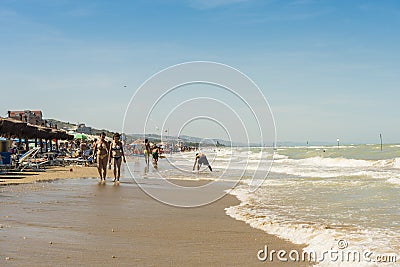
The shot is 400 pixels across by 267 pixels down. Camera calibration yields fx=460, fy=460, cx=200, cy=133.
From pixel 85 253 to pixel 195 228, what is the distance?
236cm

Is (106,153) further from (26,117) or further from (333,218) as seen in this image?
(26,117)

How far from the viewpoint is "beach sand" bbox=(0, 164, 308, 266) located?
527cm

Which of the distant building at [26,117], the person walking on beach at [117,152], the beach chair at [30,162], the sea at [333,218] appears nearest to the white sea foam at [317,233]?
the sea at [333,218]

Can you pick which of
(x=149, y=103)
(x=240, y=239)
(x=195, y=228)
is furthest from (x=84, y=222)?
(x=149, y=103)

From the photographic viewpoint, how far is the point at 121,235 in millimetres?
6586

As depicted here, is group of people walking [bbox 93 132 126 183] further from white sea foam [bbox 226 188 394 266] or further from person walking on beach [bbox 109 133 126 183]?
white sea foam [bbox 226 188 394 266]

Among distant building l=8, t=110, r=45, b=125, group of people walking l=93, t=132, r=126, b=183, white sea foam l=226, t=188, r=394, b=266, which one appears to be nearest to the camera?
white sea foam l=226, t=188, r=394, b=266

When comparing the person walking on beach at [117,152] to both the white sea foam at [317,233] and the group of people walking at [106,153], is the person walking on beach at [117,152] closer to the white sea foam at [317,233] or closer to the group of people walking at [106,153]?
the group of people walking at [106,153]

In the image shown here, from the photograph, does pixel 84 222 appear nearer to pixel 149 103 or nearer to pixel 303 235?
pixel 303 235

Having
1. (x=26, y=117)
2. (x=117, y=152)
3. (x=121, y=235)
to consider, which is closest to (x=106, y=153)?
(x=117, y=152)

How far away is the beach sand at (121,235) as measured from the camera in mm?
5270

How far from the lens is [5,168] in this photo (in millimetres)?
18828

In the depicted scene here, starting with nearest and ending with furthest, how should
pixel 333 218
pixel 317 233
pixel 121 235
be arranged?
1. pixel 121 235
2. pixel 317 233
3. pixel 333 218

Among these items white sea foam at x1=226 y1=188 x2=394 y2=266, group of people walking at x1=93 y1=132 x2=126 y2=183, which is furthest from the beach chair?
white sea foam at x1=226 y1=188 x2=394 y2=266
